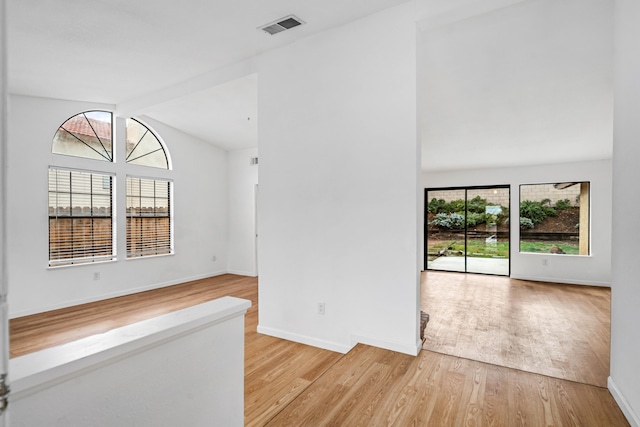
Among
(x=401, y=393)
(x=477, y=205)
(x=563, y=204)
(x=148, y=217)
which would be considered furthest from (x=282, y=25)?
(x=563, y=204)

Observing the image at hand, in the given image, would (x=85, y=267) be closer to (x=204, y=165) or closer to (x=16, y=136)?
(x=16, y=136)

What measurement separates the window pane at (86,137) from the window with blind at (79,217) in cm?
30

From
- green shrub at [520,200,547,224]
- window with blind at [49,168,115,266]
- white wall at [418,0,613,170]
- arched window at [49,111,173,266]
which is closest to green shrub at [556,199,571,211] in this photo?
green shrub at [520,200,547,224]

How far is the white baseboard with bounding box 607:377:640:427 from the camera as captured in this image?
5.45 feet

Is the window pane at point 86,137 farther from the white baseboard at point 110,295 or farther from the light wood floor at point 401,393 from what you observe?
the light wood floor at point 401,393

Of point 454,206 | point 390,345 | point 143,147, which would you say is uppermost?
point 143,147

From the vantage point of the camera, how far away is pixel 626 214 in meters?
1.81

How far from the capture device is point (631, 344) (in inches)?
67.9

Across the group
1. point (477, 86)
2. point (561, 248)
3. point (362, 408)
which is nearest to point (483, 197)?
point (561, 248)

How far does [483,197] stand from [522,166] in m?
0.98

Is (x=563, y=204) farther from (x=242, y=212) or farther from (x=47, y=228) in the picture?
(x=47, y=228)

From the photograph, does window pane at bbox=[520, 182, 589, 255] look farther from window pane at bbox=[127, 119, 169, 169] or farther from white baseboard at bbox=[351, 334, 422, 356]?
window pane at bbox=[127, 119, 169, 169]

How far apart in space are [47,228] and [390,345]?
4823mm

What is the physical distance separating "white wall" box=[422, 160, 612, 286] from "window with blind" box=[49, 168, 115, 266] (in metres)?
7.16
